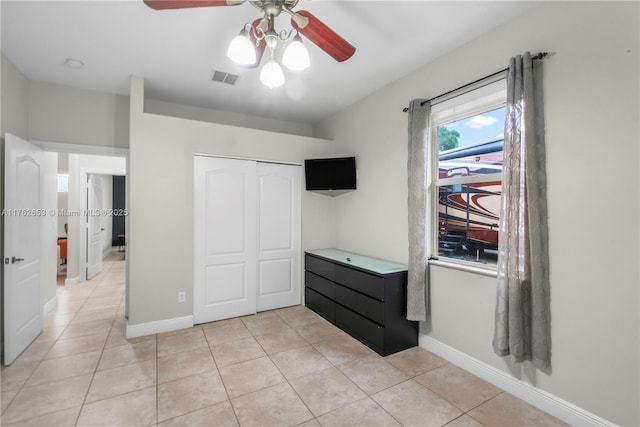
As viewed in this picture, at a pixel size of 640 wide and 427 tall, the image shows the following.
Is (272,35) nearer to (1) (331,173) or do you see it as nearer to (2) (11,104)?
(1) (331,173)

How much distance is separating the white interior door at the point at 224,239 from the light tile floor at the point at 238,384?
1.41ft

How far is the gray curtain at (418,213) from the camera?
2766mm

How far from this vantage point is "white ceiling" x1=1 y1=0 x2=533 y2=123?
6.93 ft

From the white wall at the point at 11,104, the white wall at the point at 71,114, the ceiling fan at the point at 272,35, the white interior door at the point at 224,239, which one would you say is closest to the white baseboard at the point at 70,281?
the white wall at the point at 11,104

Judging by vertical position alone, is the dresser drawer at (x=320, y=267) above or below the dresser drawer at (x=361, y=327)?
above

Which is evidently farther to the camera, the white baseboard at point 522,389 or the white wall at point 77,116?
the white wall at point 77,116

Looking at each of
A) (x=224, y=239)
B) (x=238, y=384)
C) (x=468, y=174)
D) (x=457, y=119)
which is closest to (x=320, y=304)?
(x=224, y=239)

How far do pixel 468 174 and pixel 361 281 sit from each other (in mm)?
1433

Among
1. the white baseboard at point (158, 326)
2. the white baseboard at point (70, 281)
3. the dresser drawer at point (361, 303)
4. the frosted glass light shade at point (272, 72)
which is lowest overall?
the white baseboard at point (158, 326)

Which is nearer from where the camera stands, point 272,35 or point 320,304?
point 272,35

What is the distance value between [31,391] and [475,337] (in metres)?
3.44

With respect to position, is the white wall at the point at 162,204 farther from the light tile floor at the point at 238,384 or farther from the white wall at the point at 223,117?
the white wall at the point at 223,117

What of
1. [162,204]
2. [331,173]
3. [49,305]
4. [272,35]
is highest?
[272,35]

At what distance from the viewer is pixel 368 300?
2936 mm
